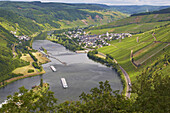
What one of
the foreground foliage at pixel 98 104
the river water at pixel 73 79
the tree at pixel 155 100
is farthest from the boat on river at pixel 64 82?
the foreground foliage at pixel 98 104

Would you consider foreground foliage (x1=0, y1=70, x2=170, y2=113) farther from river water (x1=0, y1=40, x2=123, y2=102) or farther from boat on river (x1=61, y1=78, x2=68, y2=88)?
boat on river (x1=61, y1=78, x2=68, y2=88)

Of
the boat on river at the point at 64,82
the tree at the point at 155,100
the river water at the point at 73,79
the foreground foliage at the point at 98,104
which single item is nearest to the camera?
the tree at the point at 155,100

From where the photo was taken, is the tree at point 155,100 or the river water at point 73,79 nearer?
the tree at point 155,100

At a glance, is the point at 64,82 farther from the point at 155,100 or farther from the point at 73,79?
the point at 155,100

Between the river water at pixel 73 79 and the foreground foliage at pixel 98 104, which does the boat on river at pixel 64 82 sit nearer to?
the river water at pixel 73 79

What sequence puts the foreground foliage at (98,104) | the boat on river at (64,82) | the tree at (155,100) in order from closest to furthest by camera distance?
the tree at (155,100)
the foreground foliage at (98,104)
the boat on river at (64,82)

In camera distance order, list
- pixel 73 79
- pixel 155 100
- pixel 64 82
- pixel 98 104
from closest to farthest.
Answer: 1. pixel 155 100
2. pixel 98 104
3. pixel 64 82
4. pixel 73 79

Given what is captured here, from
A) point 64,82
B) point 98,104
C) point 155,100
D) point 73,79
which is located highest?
point 73,79

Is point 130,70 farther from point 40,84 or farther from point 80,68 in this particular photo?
point 40,84

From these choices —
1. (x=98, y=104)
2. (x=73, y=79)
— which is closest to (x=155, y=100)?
(x=98, y=104)

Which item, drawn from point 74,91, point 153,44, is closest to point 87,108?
point 74,91

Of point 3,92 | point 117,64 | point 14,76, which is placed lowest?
point 3,92
